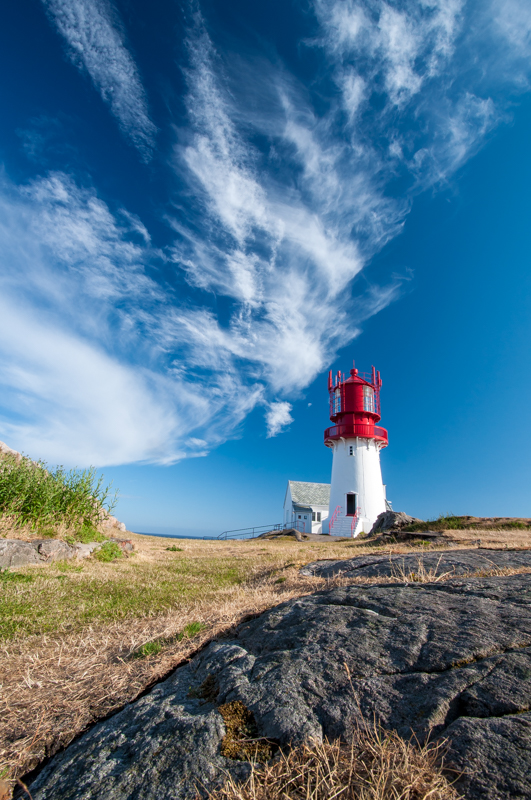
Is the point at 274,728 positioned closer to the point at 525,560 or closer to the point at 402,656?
the point at 402,656

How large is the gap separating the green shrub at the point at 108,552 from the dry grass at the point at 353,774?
36.0 feet

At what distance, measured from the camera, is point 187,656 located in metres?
3.32

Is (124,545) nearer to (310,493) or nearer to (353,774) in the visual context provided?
(353,774)

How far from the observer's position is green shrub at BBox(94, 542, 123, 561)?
11.3m

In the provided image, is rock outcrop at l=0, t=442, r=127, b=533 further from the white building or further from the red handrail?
the white building

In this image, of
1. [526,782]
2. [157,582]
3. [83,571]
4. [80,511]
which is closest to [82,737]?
[526,782]

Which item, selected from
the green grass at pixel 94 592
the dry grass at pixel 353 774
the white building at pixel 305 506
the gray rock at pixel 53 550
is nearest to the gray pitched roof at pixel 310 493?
the white building at pixel 305 506

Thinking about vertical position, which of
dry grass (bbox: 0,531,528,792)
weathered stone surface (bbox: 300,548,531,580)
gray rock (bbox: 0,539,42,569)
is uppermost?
weathered stone surface (bbox: 300,548,531,580)

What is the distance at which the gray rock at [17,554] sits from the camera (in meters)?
8.88

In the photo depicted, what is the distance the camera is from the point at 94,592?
7102 mm

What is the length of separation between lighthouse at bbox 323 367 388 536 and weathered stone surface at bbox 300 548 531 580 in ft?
86.8

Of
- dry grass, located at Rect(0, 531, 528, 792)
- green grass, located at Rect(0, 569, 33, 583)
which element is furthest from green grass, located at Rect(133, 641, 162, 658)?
green grass, located at Rect(0, 569, 33, 583)

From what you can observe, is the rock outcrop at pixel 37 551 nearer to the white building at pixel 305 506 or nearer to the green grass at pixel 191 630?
the green grass at pixel 191 630

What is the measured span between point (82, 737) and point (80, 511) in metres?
11.9
